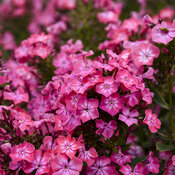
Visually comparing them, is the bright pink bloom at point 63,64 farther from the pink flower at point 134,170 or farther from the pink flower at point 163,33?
the pink flower at point 134,170

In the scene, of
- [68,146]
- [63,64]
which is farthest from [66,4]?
[68,146]

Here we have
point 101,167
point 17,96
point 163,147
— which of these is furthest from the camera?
point 17,96

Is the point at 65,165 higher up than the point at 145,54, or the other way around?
the point at 145,54

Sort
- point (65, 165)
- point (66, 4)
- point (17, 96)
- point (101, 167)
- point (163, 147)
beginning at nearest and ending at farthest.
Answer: point (65, 165) → point (101, 167) → point (163, 147) → point (17, 96) → point (66, 4)

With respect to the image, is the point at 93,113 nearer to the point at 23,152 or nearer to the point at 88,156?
the point at 88,156

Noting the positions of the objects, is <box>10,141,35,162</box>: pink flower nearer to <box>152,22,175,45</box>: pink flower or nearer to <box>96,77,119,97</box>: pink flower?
<box>96,77,119,97</box>: pink flower

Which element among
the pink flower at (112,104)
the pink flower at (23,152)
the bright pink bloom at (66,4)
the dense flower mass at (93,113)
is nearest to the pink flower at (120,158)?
the dense flower mass at (93,113)

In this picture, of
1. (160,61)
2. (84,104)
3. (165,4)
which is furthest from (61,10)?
(84,104)

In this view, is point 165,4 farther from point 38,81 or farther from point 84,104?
point 84,104
